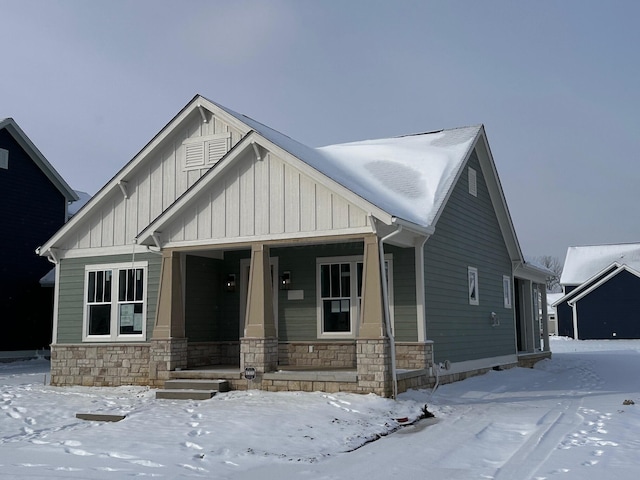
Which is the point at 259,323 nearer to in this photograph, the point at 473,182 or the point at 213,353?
the point at 213,353

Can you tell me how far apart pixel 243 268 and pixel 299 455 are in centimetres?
798

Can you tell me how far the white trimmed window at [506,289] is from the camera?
18.7 meters

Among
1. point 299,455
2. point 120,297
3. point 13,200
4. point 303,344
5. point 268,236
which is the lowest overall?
point 299,455

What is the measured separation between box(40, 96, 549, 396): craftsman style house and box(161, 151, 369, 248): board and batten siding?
25mm

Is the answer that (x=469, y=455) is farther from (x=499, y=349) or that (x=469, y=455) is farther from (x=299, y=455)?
(x=499, y=349)

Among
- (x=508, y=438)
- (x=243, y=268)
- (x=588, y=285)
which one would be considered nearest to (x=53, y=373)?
(x=243, y=268)

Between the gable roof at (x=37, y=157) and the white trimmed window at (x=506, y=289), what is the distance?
1527 cm

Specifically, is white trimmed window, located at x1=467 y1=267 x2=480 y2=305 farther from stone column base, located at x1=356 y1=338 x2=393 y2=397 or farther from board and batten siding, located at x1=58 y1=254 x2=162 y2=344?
board and batten siding, located at x1=58 y1=254 x2=162 y2=344

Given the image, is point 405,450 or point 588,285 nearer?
point 405,450

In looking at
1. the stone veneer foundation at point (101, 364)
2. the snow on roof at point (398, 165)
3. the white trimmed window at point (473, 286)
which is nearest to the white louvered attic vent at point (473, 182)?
the snow on roof at point (398, 165)

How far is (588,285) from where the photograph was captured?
1710 inches

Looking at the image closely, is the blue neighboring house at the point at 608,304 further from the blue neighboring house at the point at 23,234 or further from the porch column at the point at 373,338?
the porch column at the point at 373,338

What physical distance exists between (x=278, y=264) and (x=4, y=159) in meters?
12.4

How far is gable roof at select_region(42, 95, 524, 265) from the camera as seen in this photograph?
12430 mm
